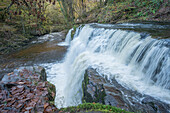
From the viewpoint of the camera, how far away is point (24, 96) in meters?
2.59

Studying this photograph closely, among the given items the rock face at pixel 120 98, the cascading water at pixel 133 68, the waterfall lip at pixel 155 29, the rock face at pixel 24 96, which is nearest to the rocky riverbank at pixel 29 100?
the rock face at pixel 24 96

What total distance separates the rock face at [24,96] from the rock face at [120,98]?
1164 millimetres

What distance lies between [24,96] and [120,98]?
7.93 ft

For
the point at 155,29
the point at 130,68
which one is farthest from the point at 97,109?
the point at 155,29

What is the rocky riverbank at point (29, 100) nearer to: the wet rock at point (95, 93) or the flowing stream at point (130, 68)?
the flowing stream at point (130, 68)

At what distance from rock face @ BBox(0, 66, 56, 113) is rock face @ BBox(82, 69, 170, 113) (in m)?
1.16

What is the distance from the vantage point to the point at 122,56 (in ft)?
16.9

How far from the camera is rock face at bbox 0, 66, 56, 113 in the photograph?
90.1 inches

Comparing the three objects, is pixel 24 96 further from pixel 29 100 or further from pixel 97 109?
pixel 97 109

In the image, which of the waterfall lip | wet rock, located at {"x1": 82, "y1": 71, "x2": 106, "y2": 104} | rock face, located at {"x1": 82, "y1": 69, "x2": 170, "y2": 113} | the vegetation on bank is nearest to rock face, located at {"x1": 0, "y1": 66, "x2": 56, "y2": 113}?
the vegetation on bank

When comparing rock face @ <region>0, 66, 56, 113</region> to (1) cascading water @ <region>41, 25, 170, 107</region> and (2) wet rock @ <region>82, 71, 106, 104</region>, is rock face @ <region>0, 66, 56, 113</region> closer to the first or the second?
(1) cascading water @ <region>41, 25, 170, 107</region>

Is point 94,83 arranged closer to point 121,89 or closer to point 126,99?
point 121,89

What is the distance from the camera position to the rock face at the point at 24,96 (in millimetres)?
2290

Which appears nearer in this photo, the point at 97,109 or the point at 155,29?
the point at 97,109
